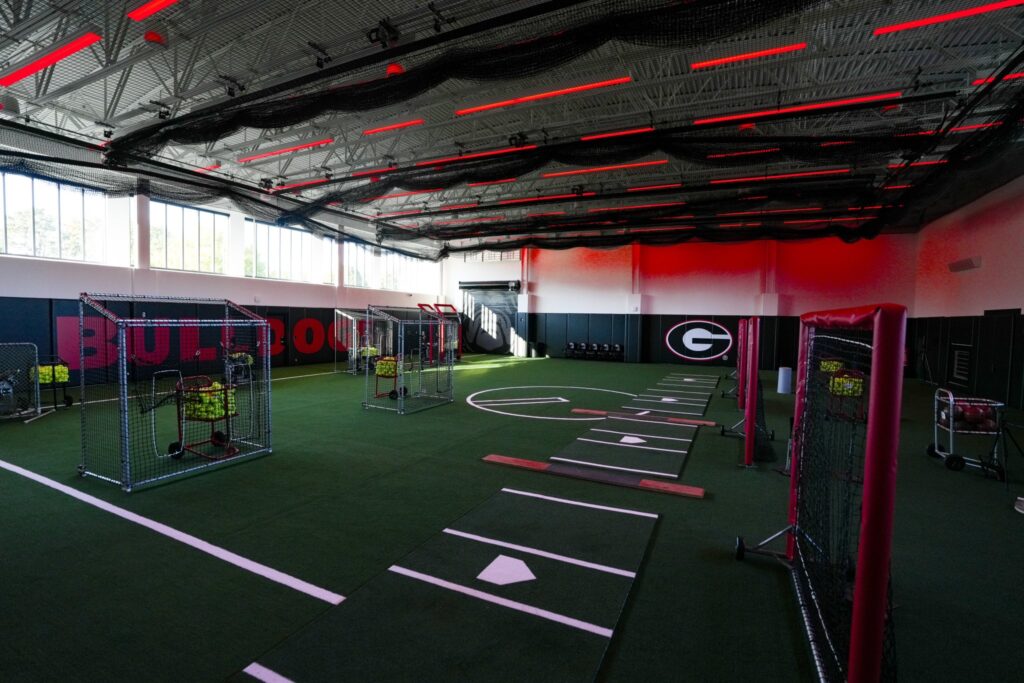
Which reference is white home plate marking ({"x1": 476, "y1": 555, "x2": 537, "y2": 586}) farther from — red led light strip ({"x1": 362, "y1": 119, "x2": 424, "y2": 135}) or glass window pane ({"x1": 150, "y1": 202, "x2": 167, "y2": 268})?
glass window pane ({"x1": 150, "y1": 202, "x2": 167, "y2": 268})

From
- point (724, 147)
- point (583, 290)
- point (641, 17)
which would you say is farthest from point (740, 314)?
point (641, 17)

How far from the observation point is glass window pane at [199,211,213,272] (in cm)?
1722

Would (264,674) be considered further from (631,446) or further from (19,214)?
(19,214)

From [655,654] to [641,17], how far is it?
5611mm

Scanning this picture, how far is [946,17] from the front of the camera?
21.6ft

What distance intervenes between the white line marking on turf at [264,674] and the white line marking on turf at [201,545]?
65 centimetres

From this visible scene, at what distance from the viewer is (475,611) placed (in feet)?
10.9

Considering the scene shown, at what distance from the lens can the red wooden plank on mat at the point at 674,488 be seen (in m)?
5.49

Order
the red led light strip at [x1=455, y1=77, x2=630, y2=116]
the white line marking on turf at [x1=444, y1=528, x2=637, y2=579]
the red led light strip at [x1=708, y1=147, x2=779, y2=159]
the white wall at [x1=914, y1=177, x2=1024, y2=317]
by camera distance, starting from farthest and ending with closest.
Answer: the white wall at [x1=914, y1=177, x2=1024, y2=317]
the red led light strip at [x1=708, y1=147, x2=779, y2=159]
the red led light strip at [x1=455, y1=77, x2=630, y2=116]
the white line marking on turf at [x1=444, y1=528, x2=637, y2=579]

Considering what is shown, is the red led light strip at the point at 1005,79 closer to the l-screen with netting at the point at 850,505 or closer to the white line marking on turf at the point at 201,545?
the l-screen with netting at the point at 850,505

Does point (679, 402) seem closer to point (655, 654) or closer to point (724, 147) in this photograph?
point (724, 147)

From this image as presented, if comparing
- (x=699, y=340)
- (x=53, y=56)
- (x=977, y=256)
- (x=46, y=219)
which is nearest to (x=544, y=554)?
(x=53, y=56)

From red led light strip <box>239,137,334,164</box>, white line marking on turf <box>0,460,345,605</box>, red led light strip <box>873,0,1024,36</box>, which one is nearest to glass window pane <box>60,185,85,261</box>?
red led light strip <box>239,137,334,164</box>

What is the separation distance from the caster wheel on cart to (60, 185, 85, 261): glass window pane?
20025 millimetres
